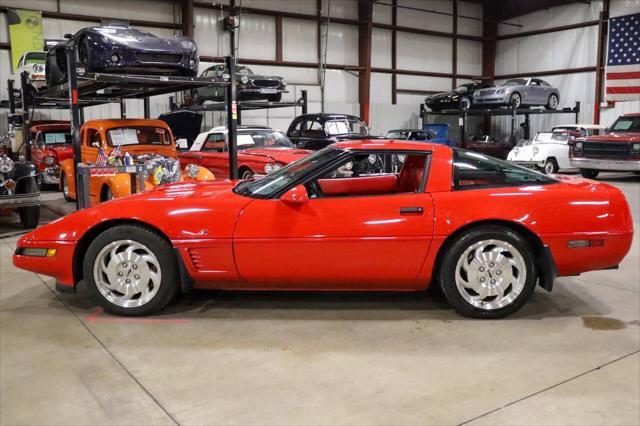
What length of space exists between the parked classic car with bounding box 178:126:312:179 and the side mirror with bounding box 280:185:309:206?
5.65m

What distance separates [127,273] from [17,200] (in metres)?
4.27

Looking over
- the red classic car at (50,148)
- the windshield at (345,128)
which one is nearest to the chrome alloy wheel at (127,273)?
the red classic car at (50,148)

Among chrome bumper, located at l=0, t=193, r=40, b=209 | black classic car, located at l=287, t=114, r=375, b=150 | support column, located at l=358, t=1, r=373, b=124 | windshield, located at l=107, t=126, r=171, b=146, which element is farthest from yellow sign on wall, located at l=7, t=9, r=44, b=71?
support column, located at l=358, t=1, r=373, b=124

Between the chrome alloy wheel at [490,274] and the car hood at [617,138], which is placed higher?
the car hood at [617,138]

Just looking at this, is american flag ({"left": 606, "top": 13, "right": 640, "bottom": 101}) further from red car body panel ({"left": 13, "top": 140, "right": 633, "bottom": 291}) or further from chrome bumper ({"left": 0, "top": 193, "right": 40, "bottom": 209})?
chrome bumper ({"left": 0, "top": 193, "right": 40, "bottom": 209})

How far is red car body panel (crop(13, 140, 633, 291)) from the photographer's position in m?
3.88

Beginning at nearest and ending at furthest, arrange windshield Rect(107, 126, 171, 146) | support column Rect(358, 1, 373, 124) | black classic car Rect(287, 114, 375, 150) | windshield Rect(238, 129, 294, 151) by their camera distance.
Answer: windshield Rect(107, 126, 171, 146), windshield Rect(238, 129, 294, 151), black classic car Rect(287, 114, 375, 150), support column Rect(358, 1, 373, 124)

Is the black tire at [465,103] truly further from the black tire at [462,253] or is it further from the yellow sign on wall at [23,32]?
the black tire at [462,253]

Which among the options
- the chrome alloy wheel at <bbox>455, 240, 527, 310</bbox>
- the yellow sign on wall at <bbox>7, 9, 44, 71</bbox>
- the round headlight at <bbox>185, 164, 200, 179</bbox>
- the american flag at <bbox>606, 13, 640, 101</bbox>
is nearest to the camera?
the chrome alloy wheel at <bbox>455, 240, 527, 310</bbox>

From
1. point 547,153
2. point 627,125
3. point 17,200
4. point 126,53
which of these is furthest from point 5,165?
point 627,125

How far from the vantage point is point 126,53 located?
7102 mm

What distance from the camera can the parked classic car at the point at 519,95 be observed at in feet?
65.6

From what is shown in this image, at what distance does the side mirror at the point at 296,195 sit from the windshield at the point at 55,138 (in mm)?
11019

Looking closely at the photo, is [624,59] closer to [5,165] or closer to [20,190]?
[20,190]
